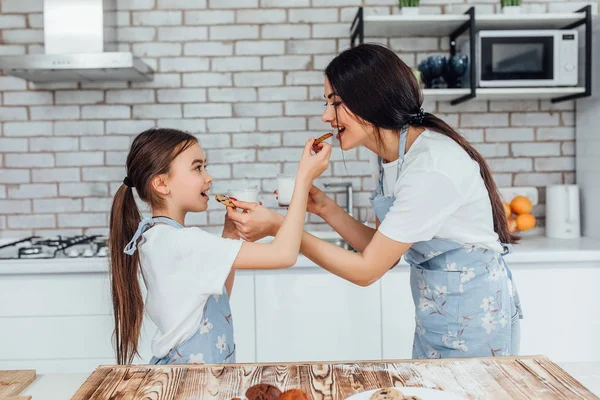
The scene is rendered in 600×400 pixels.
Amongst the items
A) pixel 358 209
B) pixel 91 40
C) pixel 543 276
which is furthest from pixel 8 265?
pixel 543 276

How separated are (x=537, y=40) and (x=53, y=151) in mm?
2340

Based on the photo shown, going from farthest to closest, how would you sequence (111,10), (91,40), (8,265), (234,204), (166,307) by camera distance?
1. (111,10)
2. (91,40)
3. (8,265)
4. (234,204)
5. (166,307)

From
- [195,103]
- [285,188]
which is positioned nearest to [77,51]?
[195,103]

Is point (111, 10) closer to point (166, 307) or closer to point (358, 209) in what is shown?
point (358, 209)

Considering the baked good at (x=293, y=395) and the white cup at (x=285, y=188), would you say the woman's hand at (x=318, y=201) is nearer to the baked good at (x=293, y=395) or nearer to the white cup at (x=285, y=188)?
the white cup at (x=285, y=188)

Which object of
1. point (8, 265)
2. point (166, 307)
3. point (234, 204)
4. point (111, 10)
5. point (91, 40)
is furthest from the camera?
point (111, 10)

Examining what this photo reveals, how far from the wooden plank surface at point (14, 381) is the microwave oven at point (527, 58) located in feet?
7.22

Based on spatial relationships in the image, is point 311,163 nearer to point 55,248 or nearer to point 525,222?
point 55,248

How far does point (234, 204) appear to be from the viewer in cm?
161

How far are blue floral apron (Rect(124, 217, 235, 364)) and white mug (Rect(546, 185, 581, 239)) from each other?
194 centimetres

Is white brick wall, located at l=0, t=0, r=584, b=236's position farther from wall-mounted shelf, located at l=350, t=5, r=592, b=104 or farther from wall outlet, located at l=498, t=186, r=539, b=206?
wall outlet, located at l=498, t=186, r=539, b=206

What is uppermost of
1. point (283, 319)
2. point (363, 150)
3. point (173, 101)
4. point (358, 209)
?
point (173, 101)

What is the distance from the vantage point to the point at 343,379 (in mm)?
1175

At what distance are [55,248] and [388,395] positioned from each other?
6.46 feet
